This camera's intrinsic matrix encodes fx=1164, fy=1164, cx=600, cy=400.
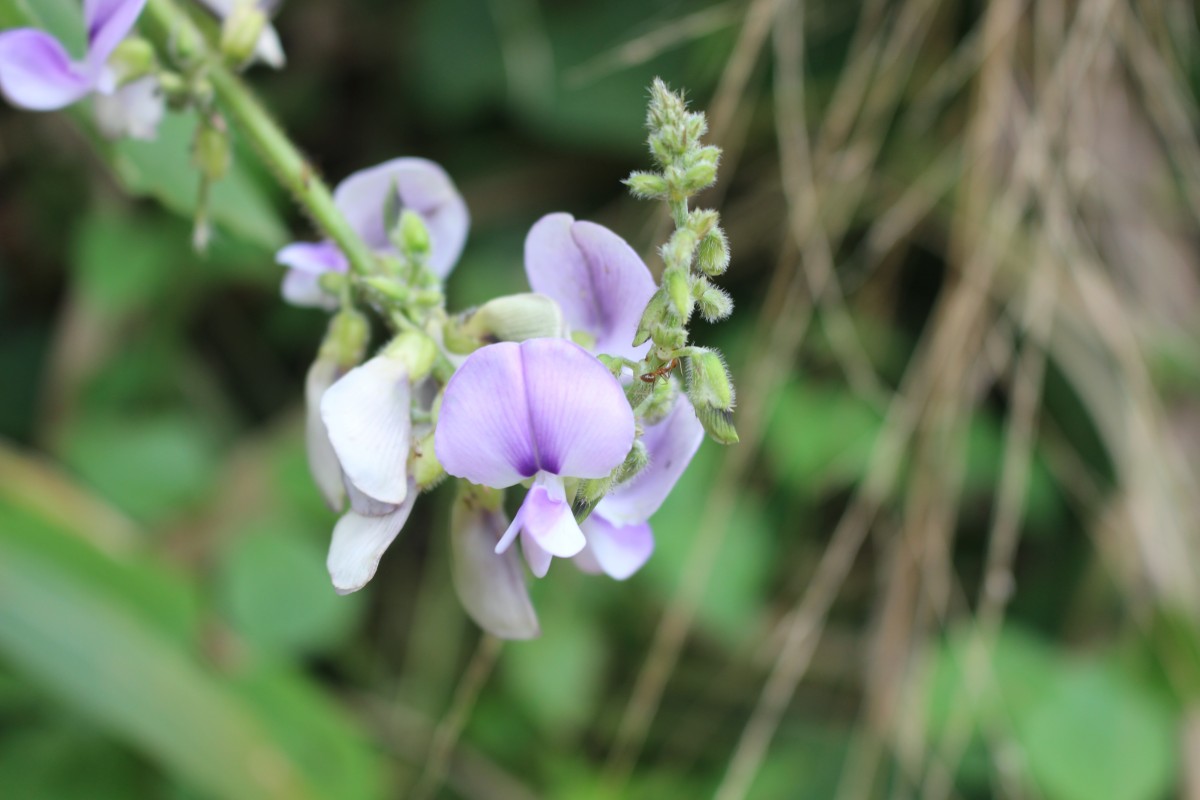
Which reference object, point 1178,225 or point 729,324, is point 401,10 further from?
point 1178,225

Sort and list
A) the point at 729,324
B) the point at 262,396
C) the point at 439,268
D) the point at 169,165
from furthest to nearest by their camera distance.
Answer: the point at 262,396 → the point at 729,324 → the point at 169,165 → the point at 439,268

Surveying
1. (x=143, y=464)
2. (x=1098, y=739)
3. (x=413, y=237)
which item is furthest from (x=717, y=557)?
(x=413, y=237)

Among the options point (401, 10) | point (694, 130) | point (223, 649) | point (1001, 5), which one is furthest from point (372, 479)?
point (401, 10)

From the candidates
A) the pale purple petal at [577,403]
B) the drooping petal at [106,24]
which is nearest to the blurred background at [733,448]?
the drooping petal at [106,24]

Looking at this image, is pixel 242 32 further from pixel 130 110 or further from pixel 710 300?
pixel 710 300

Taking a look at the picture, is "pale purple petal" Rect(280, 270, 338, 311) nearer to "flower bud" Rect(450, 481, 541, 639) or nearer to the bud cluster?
"flower bud" Rect(450, 481, 541, 639)

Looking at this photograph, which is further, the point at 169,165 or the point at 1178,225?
the point at 1178,225
